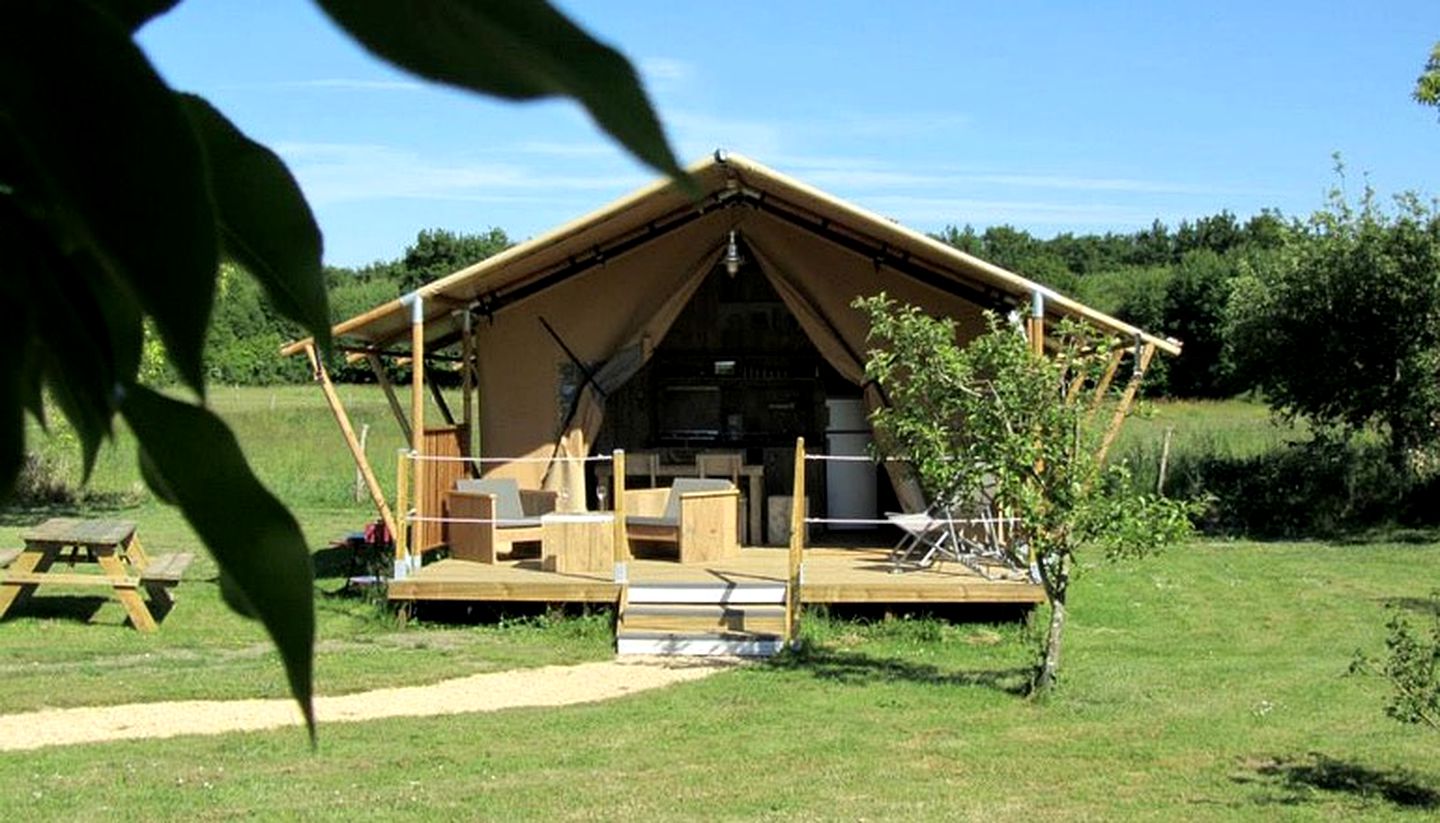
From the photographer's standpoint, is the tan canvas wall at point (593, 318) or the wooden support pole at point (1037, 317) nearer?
the wooden support pole at point (1037, 317)

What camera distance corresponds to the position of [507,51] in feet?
1.23

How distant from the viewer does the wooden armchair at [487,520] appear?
1334 centimetres

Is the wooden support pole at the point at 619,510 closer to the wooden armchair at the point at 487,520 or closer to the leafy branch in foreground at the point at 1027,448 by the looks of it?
the wooden armchair at the point at 487,520

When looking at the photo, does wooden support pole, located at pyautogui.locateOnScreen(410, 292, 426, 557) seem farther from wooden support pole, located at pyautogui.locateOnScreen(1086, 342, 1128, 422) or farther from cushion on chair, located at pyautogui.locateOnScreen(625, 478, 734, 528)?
wooden support pole, located at pyautogui.locateOnScreen(1086, 342, 1128, 422)

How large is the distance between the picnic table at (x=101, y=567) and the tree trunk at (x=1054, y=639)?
6395 millimetres

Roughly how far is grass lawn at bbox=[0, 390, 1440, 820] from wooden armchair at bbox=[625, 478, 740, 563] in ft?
4.73

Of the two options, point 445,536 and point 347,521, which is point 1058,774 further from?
point 347,521

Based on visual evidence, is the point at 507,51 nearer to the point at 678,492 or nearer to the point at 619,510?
the point at 619,510

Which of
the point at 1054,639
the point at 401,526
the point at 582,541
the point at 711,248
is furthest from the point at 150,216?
the point at 711,248

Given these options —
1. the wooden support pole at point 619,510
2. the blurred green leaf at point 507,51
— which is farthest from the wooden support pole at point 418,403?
the blurred green leaf at point 507,51

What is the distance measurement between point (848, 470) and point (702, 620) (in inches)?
174

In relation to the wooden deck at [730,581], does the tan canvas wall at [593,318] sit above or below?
above

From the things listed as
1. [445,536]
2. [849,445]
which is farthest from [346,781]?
[849,445]

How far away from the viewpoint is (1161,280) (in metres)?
54.9
